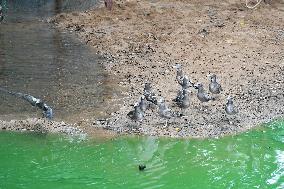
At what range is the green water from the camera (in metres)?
6.93

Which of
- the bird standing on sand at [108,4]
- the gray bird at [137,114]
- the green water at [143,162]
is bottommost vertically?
the green water at [143,162]

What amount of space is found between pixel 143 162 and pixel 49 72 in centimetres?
351

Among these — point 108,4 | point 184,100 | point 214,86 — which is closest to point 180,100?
point 184,100

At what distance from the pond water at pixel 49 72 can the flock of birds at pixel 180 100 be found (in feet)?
2.24

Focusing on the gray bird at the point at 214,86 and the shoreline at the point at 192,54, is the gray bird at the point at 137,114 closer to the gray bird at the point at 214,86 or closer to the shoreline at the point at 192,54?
the shoreline at the point at 192,54

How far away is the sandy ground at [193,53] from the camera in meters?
8.41

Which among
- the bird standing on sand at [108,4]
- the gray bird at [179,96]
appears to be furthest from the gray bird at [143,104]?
the bird standing on sand at [108,4]

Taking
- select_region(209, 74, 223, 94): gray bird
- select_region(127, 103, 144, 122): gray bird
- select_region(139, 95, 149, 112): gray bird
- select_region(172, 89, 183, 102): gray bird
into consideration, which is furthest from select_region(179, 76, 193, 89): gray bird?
select_region(127, 103, 144, 122): gray bird

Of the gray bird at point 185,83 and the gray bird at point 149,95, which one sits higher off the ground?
the gray bird at point 185,83

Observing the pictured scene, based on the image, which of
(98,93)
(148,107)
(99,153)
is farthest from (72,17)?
(99,153)

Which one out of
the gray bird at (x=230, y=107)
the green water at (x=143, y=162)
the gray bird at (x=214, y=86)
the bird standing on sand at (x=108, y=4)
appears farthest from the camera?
the bird standing on sand at (x=108, y=4)

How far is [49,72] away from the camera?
10125 millimetres

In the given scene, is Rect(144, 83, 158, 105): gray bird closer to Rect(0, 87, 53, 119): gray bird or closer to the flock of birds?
the flock of birds

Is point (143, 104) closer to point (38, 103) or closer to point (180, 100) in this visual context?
point (180, 100)
